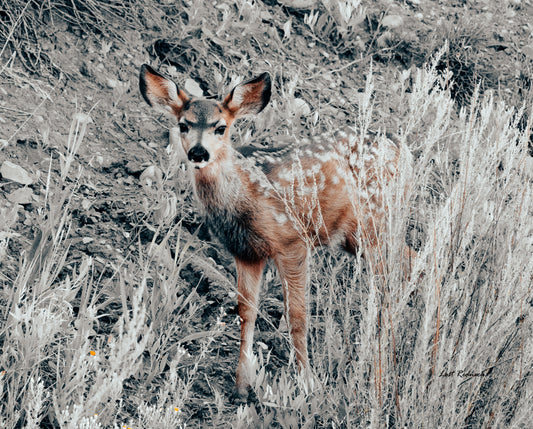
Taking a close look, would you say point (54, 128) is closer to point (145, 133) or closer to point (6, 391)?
point (145, 133)

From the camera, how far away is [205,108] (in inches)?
161

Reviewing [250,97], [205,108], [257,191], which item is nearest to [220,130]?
[205,108]

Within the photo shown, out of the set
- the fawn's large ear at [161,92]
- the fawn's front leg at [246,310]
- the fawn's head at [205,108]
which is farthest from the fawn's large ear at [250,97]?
the fawn's front leg at [246,310]

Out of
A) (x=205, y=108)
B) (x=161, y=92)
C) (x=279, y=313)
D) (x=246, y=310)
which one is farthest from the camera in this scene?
(x=279, y=313)

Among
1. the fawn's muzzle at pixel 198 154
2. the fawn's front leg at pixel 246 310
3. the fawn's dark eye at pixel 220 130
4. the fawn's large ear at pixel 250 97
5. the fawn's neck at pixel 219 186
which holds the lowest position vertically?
the fawn's front leg at pixel 246 310

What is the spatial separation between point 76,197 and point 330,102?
245cm

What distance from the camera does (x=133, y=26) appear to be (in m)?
5.76

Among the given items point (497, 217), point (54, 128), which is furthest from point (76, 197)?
point (497, 217)

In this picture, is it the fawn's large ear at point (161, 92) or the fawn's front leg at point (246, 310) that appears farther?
the fawn's large ear at point (161, 92)

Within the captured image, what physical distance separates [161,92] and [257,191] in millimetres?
909

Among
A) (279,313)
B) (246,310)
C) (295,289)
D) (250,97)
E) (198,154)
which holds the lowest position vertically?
(279,313)

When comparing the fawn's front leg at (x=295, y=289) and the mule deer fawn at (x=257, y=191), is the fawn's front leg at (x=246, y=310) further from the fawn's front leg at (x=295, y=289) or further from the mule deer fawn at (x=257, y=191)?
the fawn's front leg at (x=295, y=289)

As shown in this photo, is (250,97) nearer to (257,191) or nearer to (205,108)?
(205,108)

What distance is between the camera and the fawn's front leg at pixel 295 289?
394 cm
